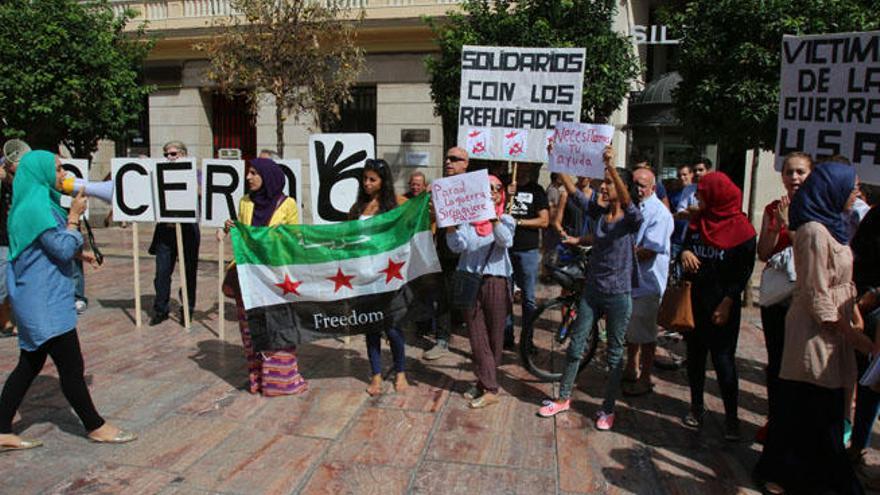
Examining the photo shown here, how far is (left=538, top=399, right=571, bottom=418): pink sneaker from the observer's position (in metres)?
4.77

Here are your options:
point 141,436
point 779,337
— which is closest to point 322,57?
point 141,436

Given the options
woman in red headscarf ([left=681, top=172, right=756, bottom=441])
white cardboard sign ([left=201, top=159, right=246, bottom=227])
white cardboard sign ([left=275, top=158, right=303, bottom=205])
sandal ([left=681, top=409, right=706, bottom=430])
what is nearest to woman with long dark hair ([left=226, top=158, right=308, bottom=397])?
white cardboard sign ([left=275, top=158, right=303, bottom=205])

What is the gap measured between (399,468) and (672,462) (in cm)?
171

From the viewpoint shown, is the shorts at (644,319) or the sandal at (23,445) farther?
the shorts at (644,319)

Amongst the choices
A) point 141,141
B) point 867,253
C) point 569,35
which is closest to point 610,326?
point 867,253

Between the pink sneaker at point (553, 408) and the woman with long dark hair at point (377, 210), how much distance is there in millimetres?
1161

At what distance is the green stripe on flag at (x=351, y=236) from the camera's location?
515cm

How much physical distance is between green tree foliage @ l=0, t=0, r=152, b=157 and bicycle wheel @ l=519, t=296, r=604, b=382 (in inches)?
376

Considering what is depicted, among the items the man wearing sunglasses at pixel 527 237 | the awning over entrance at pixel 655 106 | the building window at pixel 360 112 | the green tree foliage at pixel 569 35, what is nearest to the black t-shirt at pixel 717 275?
the man wearing sunglasses at pixel 527 237

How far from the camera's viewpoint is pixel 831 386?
3.43 meters

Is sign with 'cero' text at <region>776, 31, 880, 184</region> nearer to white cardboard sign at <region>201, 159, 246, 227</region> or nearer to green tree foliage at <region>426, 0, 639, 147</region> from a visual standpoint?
white cardboard sign at <region>201, 159, 246, 227</region>

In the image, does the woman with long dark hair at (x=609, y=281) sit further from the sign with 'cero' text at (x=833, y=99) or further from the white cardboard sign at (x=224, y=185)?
the white cardboard sign at (x=224, y=185)

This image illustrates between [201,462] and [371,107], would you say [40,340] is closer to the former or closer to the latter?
[201,462]

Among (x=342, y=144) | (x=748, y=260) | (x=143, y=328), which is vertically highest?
(x=342, y=144)
